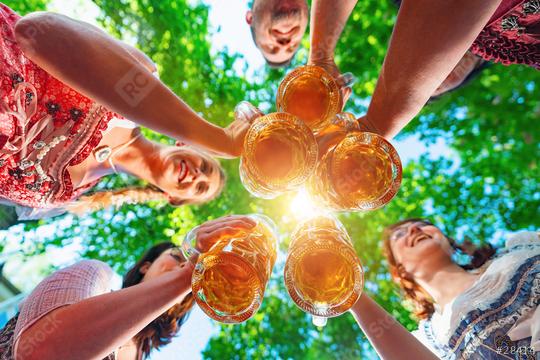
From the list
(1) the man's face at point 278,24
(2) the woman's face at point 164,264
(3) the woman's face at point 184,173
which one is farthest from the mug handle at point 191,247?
(1) the man's face at point 278,24

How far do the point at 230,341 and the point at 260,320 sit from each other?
51 centimetres

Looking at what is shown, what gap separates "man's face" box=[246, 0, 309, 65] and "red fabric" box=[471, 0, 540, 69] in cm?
147

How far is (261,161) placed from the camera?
1.00 meters

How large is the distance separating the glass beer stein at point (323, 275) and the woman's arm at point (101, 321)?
37 centimetres

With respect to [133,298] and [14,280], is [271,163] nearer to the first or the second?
[133,298]

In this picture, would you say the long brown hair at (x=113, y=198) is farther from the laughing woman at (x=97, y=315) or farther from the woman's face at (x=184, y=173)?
the laughing woman at (x=97, y=315)

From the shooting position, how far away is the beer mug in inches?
37.0

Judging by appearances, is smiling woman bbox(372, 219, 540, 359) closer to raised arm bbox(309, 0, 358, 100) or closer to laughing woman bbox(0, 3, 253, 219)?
raised arm bbox(309, 0, 358, 100)

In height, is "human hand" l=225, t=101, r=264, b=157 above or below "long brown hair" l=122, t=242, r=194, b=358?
above

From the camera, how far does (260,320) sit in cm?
480

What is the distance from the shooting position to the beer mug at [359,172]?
37.0 inches

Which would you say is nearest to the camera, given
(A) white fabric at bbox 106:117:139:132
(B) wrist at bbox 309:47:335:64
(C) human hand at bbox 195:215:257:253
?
(C) human hand at bbox 195:215:257:253

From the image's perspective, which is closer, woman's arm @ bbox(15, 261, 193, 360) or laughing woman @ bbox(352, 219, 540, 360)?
woman's arm @ bbox(15, 261, 193, 360)

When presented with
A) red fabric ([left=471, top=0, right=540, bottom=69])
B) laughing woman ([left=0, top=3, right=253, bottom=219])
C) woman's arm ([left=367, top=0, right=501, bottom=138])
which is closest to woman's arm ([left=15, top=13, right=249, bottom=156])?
laughing woman ([left=0, top=3, right=253, bottom=219])
